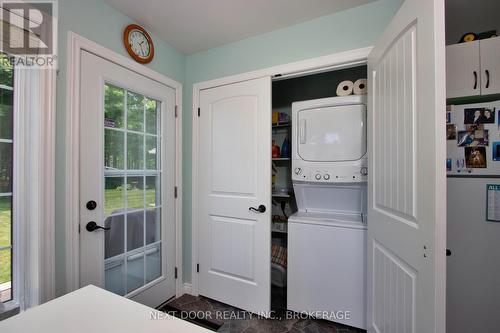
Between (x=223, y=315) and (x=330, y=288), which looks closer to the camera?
(x=330, y=288)

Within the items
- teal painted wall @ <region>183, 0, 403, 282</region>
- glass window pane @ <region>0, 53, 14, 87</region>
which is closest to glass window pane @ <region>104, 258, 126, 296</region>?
teal painted wall @ <region>183, 0, 403, 282</region>

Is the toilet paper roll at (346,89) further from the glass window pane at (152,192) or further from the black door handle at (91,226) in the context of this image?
the black door handle at (91,226)

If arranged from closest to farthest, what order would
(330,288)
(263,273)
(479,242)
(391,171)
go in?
(391,171), (479,242), (330,288), (263,273)

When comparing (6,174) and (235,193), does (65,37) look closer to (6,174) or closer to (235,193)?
(6,174)

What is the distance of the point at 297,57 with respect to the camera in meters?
1.82

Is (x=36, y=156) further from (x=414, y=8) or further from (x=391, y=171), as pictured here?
Result: (x=414, y=8)

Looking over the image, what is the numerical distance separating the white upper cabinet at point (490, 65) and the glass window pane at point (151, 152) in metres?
2.38

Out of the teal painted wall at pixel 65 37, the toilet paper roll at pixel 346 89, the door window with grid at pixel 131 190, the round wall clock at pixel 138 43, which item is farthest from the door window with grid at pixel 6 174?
the toilet paper roll at pixel 346 89

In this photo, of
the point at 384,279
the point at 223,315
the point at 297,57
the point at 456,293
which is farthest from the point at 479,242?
the point at 223,315

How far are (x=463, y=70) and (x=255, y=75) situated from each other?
1.43 meters

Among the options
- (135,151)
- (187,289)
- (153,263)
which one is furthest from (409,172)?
(187,289)

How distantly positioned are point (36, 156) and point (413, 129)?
1940 mm

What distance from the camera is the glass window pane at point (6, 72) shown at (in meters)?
1.17

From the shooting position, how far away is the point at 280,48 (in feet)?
6.17
